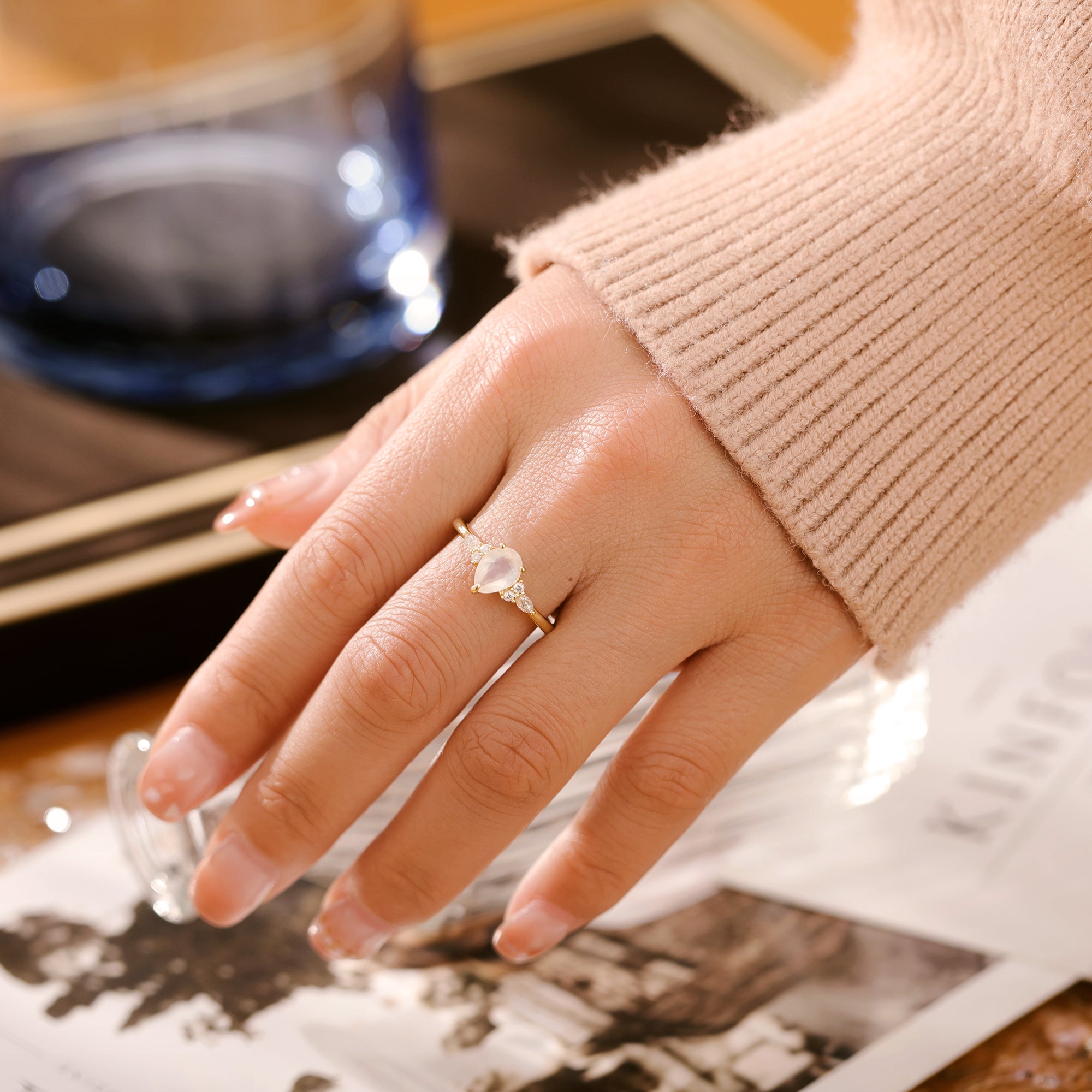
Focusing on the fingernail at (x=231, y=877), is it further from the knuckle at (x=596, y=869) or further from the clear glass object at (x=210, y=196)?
the clear glass object at (x=210, y=196)

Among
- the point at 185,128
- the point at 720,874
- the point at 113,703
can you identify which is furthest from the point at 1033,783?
the point at 185,128

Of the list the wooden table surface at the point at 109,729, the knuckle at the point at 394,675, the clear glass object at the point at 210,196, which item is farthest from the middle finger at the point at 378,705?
the clear glass object at the point at 210,196

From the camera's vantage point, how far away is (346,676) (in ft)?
1.11

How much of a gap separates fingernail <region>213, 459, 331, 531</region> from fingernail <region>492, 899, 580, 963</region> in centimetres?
15

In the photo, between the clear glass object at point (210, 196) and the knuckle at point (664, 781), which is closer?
the knuckle at point (664, 781)

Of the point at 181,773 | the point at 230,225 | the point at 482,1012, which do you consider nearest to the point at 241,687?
the point at 181,773

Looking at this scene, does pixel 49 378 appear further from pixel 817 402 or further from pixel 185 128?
pixel 817 402

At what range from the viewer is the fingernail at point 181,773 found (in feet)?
Result: 1.16

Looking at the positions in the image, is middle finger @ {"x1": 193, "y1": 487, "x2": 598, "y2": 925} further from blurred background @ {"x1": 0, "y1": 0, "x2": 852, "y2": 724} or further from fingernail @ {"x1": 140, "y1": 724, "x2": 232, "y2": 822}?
blurred background @ {"x1": 0, "y1": 0, "x2": 852, "y2": 724}

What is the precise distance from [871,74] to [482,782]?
0.27 m

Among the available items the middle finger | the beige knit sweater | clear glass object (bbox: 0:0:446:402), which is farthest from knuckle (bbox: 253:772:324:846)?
clear glass object (bbox: 0:0:446:402)

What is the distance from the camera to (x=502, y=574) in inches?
13.0

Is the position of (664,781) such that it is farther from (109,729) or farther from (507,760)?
(109,729)

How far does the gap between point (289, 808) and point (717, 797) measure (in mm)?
160
